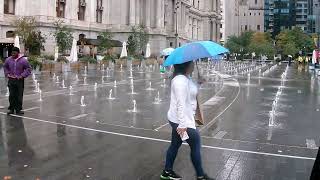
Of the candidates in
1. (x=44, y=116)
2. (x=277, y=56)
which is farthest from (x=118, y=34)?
(x=277, y=56)

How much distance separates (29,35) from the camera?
4734 cm

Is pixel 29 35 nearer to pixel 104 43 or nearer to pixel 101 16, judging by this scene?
pixel 104 43

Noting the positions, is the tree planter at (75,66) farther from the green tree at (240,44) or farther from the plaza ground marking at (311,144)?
the green tree at (240,44)

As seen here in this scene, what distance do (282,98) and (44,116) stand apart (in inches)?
454

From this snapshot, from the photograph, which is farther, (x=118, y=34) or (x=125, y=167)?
(x=118, y=34)

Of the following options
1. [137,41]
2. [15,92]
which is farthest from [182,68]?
[137,41]

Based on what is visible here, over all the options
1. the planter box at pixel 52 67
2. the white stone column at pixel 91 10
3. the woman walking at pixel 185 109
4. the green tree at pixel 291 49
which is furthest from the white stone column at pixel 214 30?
the woman walking at pixel 185 109

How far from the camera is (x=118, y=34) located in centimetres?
7069

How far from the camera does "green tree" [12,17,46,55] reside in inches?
1854

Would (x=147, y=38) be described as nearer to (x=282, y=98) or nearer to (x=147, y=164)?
(x=282, y=98)

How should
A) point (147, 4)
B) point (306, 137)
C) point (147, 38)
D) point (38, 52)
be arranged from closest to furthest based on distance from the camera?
point (306, 137) < point (38, 52) < point (147, 38) < point (147, 4)

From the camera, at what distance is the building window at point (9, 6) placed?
5388 cm

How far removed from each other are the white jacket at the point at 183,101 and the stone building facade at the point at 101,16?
47.9 m

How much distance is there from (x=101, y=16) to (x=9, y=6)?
17799mm
